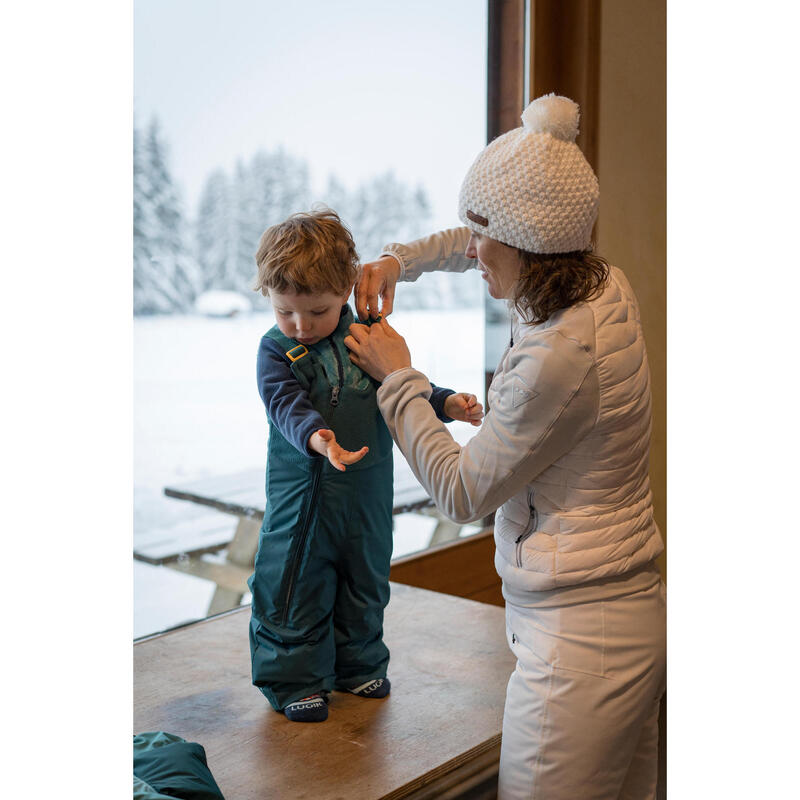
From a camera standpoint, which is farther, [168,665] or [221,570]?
[221,570]

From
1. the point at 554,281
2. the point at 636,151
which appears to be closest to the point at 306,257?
the point at 554,281

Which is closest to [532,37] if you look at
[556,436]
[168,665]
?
[556,436]

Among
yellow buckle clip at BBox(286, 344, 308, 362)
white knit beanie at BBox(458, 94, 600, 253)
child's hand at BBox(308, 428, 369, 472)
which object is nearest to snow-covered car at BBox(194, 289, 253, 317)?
yellow buckle clip at BBox(286, 344, 308, 362)

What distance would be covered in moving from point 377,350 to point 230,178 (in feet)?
3.36

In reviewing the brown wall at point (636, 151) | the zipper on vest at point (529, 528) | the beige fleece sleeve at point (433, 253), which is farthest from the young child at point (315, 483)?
the brown wall at point (636, 151)

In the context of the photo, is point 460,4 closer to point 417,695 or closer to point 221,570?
point 221,570

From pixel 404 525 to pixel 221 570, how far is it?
0.78 metres

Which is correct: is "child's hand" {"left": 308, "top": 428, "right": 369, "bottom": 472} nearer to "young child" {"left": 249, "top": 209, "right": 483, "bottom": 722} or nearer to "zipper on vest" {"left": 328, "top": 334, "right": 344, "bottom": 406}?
"young child" {"left": 249, "top": 209, "right": 483, "bottom": 722}

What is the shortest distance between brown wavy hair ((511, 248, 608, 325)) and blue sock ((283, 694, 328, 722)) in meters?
0.88

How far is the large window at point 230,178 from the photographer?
2258mm

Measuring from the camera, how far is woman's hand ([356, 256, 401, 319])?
67.8 inches

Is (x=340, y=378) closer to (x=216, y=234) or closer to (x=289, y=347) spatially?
(x=289, y=347)

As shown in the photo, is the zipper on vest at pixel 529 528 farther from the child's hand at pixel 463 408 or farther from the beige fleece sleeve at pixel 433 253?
the beige fleece sleeve at pixel 433 253
